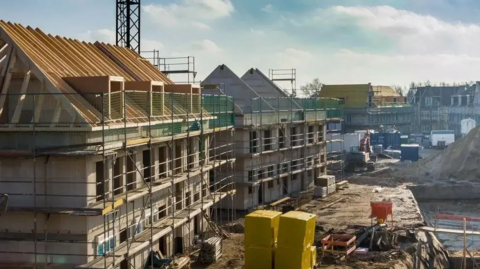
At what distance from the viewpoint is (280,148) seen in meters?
39.0

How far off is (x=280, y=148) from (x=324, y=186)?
459cm

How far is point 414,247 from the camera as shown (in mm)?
26625

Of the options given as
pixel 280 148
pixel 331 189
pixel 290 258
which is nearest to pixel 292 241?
pixel 290 258

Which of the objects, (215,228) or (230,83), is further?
(230,83)

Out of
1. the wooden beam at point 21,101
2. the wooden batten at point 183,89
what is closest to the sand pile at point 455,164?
the wooden batten at point 183,89

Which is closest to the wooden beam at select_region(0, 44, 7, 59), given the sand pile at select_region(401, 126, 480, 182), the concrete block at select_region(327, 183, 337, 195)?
the concrete block at select_region(327, 183, 337, 195)

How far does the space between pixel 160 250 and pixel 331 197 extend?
62.4 ft

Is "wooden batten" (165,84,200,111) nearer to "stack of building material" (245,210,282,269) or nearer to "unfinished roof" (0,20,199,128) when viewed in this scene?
"unfinished roof" (0,20,199,128)

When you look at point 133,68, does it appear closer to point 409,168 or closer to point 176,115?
point 176,115

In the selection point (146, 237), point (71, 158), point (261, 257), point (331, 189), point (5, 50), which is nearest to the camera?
point (71, 158)

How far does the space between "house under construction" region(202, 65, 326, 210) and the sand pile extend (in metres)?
14.4

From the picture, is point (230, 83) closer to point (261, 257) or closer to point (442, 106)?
point (261, 257)

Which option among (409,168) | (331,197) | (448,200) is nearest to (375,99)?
(409,168)

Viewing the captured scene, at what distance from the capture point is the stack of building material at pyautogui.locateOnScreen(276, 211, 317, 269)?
20.7 metres
